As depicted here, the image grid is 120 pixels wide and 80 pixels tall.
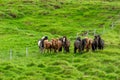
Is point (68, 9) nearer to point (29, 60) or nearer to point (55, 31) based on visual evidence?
point (55, 31)

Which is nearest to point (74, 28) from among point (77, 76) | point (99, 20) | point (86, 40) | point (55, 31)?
point (55, 31)

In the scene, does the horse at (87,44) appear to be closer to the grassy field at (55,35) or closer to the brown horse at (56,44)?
the grassy field at (55,35)

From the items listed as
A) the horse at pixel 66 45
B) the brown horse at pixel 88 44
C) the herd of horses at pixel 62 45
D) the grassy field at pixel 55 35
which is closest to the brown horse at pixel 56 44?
the herd of horses at pixel 62 45

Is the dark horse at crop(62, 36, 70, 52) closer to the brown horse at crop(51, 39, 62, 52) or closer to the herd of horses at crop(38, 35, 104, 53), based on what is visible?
the herd of horses at crop(38, 35, 104, 53)

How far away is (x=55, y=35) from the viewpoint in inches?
1993

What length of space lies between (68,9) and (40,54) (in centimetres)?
3358

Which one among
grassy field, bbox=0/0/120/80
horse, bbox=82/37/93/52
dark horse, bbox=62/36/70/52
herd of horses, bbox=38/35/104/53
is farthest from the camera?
dark horse, bbox=62/36/70/52

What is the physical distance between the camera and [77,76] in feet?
94.3

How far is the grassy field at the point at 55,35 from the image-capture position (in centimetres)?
2947

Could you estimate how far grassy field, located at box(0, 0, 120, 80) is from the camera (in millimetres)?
29469

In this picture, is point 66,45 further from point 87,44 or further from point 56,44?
point 87,44

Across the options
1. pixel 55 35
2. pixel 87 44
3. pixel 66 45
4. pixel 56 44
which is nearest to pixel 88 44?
pixel 87 44

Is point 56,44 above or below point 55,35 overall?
above

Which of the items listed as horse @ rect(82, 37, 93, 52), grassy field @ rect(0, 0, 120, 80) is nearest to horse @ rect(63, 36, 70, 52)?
grassy field @ rect(0, 0, 120, 80)
